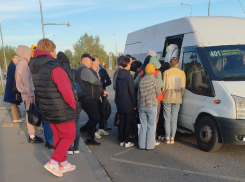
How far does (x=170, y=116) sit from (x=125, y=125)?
1.07 metres

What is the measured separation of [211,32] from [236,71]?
3.35 feet

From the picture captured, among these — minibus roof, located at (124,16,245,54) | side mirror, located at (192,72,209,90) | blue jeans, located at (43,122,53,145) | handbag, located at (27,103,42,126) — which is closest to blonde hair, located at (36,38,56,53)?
handbag, located at (27,103,42,126)

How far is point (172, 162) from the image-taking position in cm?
468

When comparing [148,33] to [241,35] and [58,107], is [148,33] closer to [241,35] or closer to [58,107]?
[241,35]

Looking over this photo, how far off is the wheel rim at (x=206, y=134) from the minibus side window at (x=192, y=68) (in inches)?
26.9

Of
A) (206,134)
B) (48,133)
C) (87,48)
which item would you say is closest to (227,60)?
(206,134)

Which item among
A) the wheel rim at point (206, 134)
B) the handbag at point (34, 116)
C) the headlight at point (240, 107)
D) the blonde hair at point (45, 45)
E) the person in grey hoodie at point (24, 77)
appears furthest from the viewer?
the person in grey hoodie at point (24, 77)

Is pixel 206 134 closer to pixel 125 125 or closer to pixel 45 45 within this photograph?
pixel 125 125

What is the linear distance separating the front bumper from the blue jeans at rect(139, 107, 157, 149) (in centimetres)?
135

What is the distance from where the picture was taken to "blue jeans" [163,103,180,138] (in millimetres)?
5608

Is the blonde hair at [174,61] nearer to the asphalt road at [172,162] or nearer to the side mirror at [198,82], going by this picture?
the side mirror at [198,82]

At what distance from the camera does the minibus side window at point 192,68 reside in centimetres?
497

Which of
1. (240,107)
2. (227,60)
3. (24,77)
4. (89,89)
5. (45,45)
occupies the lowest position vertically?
(240,107)

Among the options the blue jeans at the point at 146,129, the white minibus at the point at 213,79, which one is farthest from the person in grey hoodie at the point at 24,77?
the white minibus at the point at 213,79
